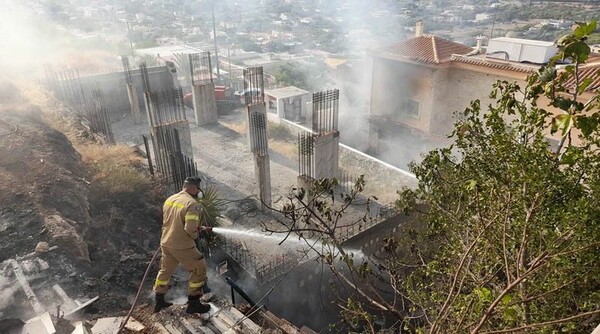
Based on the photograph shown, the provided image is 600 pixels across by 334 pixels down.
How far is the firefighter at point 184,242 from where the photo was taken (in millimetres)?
5621

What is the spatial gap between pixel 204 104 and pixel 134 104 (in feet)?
10.2

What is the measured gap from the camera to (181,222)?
5.68 m

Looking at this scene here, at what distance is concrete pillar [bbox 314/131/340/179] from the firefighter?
7217 millimetres

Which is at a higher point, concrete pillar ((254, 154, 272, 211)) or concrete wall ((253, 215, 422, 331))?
concrete pillar ((254, 154, 272, 211))

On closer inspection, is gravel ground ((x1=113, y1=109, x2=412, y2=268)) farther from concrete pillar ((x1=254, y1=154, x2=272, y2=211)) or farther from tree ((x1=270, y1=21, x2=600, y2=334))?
tree ((x1=270, y1=21, x2=600, y2=334))

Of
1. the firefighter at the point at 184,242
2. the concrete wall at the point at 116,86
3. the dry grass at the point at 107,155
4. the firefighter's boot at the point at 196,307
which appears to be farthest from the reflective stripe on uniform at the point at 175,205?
the concrete wall at the point at 116,86

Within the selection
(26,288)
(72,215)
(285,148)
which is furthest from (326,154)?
(26,288)

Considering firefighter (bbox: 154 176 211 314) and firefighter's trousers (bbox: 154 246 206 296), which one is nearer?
firefighter (bbox: 154 176 211 314)

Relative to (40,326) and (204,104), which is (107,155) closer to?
(204,104)

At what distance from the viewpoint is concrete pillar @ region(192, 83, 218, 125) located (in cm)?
1838

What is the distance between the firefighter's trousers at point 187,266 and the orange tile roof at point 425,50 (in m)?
17.1

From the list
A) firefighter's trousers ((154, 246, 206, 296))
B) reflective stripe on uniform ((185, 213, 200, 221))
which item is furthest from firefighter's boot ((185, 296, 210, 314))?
reflective stripe on uniform ((185, 213, 200, 221))

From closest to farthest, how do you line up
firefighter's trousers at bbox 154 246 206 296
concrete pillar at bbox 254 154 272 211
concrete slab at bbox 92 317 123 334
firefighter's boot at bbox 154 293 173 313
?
1. concrete slab at bbox 92 317 123 334
2. firefighter's trousers at bbox 154 246 206 296
3. firefighter's boot at bbox 154 293 173 313
4. concrete pillar at bbox 254 154 272 211

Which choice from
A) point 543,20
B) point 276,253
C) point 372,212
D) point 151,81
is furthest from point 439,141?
point 543,20
